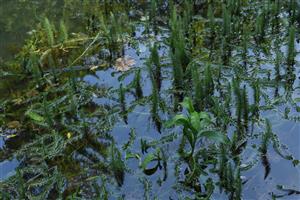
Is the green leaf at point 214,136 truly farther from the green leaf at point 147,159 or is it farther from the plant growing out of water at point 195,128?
the green leaf at point 147,159

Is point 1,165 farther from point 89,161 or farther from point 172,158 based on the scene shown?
point 172,158

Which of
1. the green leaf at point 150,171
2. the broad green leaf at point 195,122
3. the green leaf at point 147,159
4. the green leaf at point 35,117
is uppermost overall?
the broad green leaf at point 195,122

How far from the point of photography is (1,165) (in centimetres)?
381

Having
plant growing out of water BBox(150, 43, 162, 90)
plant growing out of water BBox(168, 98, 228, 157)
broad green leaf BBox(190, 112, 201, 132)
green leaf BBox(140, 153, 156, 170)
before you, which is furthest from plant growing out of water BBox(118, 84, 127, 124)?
broad green leaf BBox(190, 112, 201, 132)

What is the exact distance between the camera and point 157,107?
13.0 ft

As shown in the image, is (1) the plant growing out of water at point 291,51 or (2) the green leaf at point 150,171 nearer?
(2) the green leaf at point 150,171

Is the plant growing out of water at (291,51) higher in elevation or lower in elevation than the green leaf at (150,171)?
higher

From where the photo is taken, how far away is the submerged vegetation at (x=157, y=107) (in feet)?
11.1

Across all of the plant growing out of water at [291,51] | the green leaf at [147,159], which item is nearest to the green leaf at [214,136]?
the green leaf at [147,159]

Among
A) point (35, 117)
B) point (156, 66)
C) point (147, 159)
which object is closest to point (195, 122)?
point (147, 159)

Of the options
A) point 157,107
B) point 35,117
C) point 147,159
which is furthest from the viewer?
point 35,117

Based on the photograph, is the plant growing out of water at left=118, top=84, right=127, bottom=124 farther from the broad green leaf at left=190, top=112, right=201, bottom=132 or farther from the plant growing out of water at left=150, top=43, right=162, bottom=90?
the broad green leaf at left=190, top=112, right=201, bottom=132

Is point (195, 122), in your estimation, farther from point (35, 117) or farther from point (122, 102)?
point (35, 117)

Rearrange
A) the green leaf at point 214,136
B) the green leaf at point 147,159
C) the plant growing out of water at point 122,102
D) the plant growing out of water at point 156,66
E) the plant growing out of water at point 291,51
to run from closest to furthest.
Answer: the green leaf at point 214,136 → the green leaf at point 147,159 → the plant growing out of water at point 122,102 → the plant growing out of water at point 291,51 → the plant growing out of water at point 156,66
